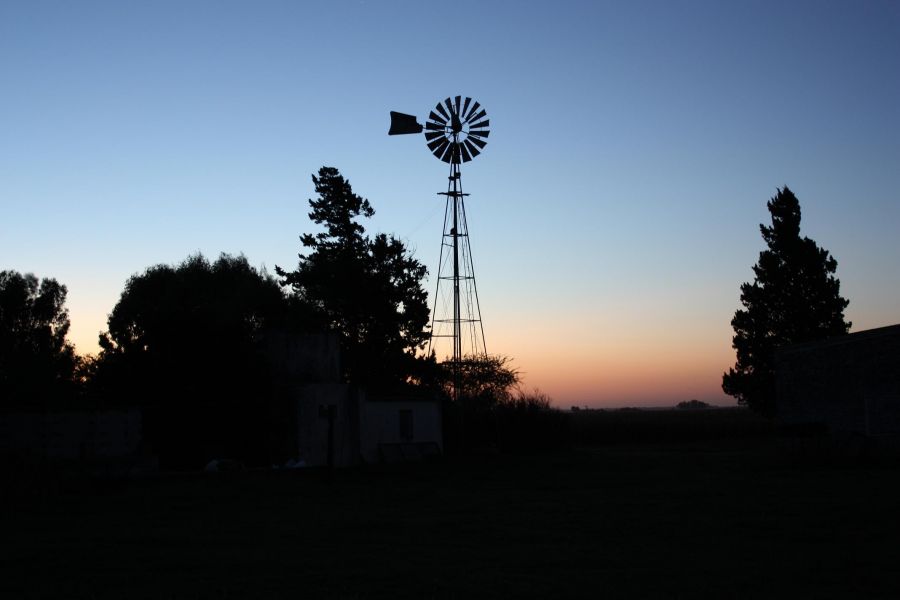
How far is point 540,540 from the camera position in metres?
16.4

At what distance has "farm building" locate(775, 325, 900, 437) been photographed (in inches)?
1484

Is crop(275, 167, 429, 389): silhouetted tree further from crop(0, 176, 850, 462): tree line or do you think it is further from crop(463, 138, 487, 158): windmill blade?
crop(463, 138, 487, 158): windmill blade

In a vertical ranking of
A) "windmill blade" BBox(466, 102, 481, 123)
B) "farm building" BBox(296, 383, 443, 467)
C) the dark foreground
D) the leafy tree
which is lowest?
the dark foreground

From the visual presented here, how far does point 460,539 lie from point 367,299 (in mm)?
43040

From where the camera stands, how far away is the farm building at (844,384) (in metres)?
37.7

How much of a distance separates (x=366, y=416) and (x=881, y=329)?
2148cm

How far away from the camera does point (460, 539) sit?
16.7 metres

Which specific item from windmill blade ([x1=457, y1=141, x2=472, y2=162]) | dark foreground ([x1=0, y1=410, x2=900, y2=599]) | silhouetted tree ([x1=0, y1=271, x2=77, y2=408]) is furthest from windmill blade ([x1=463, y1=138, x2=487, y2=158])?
silhouetted tree ([x1=0, y1=271, x2=77, y2=408])

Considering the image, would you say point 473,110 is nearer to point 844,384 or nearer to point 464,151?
point 464,151

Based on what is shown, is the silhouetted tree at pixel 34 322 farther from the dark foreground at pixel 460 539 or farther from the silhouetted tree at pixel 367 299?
the dark foreground at pixel 460 539

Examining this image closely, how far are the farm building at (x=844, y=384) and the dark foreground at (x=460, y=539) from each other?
9.40m

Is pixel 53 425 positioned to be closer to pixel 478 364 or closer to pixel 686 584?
pixel 686 584

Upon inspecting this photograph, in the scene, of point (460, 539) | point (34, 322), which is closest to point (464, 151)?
point (460, 539)

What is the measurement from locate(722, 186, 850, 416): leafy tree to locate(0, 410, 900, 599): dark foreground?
28.9m
